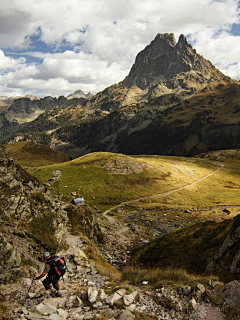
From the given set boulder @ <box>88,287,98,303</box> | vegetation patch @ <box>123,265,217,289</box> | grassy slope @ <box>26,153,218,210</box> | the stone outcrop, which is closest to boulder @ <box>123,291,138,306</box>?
vegetation patch @ <box>123,265,217,289</box>

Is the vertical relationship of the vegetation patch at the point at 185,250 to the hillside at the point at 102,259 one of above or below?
below

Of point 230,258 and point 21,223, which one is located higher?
point 21,223

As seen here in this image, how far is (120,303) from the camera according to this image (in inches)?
500

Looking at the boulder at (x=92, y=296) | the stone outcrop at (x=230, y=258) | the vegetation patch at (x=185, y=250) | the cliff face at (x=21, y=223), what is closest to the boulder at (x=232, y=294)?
the stone outcrop at (x=230, y=258)

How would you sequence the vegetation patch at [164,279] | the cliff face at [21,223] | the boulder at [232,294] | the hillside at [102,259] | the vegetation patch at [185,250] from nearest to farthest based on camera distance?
the boulder at [232,294] < the hillside at [102,259] < the vegetation patch at [164,279] < the cliff face at [21,223] < the vegetation patch at [185,250]

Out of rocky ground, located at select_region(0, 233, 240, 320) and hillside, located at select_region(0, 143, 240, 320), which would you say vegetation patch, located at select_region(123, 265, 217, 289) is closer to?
hillside, located at select_region(0, 143, 240, 320)

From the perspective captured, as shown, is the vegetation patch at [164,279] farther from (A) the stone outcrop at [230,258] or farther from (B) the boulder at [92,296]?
(B) the boulder at [92,296]

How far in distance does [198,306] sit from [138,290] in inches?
169

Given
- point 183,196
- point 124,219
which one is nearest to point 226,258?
point 124,219

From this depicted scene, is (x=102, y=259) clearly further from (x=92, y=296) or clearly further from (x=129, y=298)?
(x=129, y=298)

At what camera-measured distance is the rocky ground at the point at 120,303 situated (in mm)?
11531

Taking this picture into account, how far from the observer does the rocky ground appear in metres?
11.5

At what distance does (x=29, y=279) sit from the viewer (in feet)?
51.3

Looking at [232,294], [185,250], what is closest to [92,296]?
[232,294]
